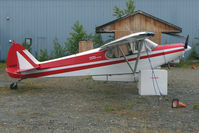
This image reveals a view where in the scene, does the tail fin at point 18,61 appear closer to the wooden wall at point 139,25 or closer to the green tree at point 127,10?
the wooden wall at point 139,25

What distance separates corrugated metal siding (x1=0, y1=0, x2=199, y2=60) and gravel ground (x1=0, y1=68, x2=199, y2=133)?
37.9ft

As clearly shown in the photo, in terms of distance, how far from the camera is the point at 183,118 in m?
6.04

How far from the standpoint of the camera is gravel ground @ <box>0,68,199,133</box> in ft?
17.6

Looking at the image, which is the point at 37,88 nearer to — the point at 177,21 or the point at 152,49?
the point at 152,49

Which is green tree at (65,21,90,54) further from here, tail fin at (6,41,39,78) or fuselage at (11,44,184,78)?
fuselage at (11,44,184,78)

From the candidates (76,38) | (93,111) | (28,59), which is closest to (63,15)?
(76,38)

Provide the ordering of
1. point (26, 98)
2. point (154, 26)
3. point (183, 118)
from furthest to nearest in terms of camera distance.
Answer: point (154, 26) → point (26, 98) → point (183, 118)

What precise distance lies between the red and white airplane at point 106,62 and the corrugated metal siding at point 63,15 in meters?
11.4

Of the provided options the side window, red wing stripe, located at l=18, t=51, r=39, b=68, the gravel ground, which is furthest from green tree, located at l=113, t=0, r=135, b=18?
red wing stripe, located at l=18, t=51, r=39, b=68

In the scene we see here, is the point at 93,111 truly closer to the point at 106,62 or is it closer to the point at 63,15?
the point at 106,62

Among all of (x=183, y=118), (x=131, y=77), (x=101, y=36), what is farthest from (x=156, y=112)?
(x=101, y=36)

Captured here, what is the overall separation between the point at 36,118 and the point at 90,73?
376 cm

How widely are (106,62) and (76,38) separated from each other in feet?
34.0

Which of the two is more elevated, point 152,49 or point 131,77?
point 152,49
